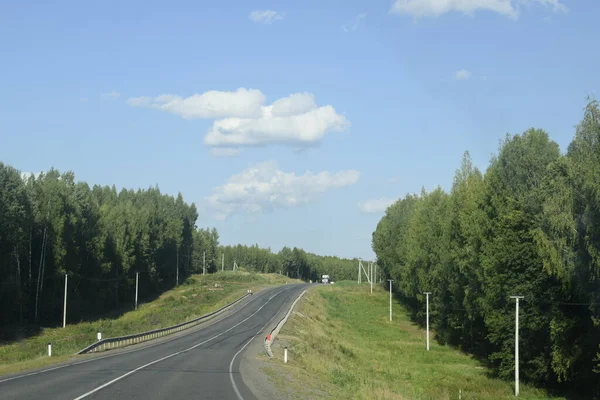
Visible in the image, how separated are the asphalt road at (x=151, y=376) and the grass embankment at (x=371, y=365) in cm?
292

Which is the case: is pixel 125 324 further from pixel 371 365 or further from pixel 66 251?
pixel 371 365

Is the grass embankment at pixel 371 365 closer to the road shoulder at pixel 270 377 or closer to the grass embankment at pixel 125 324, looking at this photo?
the road shoulder at pixel 270 377

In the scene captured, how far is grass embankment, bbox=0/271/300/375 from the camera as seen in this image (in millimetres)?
39656

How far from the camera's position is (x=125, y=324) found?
7269 centimetres

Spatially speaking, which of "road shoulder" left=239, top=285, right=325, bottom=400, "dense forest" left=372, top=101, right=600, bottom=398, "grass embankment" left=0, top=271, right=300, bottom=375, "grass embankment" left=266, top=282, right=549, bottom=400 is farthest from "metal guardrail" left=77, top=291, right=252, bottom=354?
"dense forest" left=372, top=101, right=600, bottom=398

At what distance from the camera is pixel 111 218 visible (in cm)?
10194

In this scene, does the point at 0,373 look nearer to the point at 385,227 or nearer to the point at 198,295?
the point at 198,295

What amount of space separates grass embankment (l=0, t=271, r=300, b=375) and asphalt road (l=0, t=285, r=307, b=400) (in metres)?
3.76

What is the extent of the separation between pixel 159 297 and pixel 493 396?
8494 cm

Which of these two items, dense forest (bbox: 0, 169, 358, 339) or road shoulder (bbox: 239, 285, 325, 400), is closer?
road shoulder (bbox: 239, 285, 325, 400)

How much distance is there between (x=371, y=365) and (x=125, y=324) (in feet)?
121

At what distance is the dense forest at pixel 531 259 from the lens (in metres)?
31.2

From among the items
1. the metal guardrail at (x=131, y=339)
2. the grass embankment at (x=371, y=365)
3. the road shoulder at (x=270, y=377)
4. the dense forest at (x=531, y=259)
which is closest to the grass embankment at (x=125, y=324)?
the metal guardrail at (x=131, y=339)

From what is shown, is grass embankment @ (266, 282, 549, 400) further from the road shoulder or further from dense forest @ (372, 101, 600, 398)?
dense forest @ (372, 101, 600, 398)
